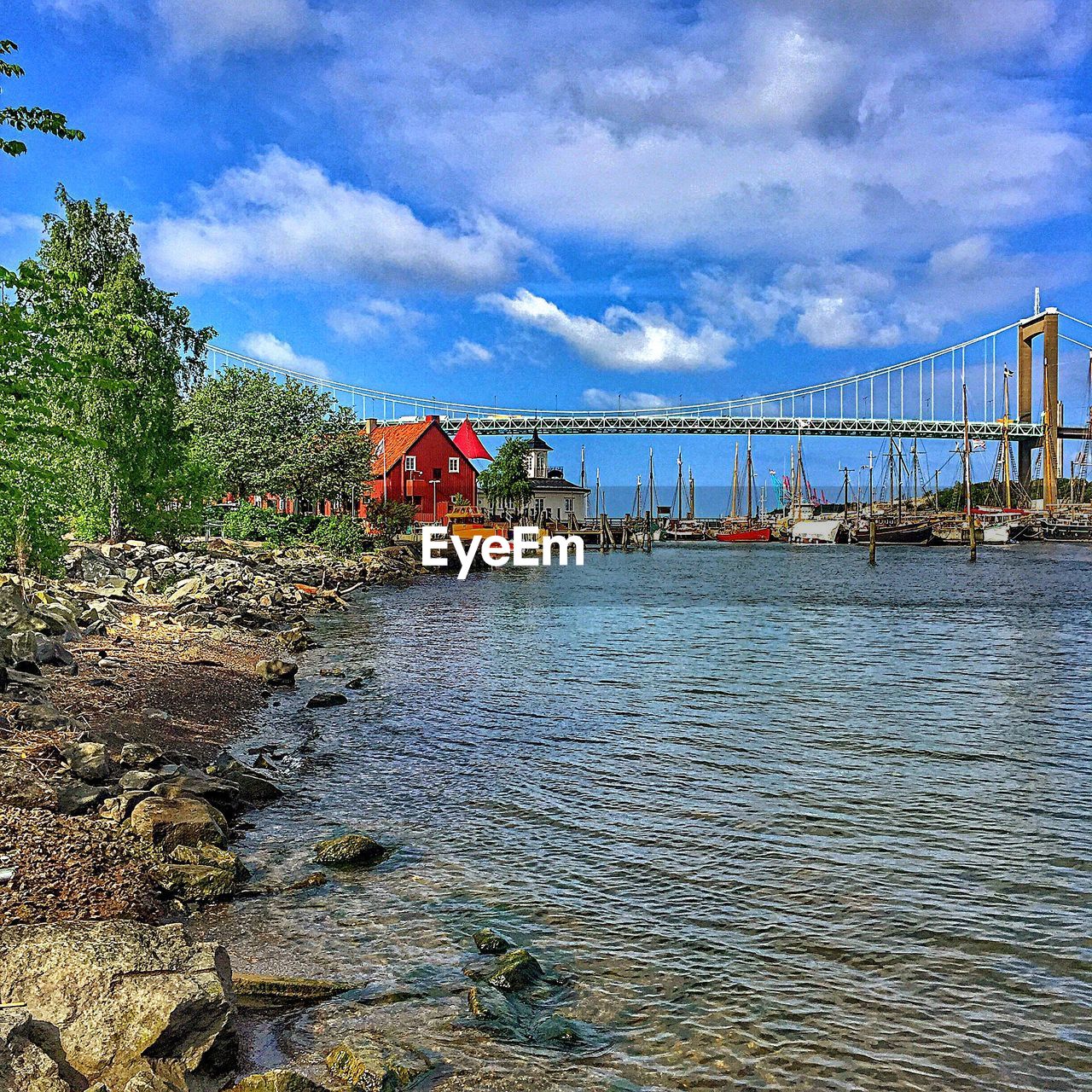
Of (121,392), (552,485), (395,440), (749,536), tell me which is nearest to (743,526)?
(749,536)

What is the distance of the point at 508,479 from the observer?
93.6 meters

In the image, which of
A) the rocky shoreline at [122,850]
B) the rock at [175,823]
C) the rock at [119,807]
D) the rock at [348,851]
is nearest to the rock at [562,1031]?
the rocky shoreline at [122,850]

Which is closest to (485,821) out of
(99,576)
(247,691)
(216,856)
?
(216,856)

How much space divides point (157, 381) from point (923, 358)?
540 feet

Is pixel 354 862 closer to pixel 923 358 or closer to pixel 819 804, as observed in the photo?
pixel 819 804

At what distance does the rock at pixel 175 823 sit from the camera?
29.8ft

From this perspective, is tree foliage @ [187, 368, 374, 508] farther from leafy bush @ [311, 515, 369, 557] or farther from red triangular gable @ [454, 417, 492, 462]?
red triangular gable @ [454, 417, 492, 462]

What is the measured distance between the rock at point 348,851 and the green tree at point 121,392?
2412cm

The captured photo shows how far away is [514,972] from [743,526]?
423ft

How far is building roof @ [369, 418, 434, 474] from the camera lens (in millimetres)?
77312

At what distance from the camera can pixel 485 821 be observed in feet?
37.7

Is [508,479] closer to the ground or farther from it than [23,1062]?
farther from it

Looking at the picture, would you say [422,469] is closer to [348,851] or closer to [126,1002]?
[348,851]

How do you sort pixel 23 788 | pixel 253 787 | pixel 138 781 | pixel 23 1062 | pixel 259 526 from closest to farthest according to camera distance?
pixel 23 1062, pixel 23 788, pixel 138 781, pixel 253 787, pixel 259 526
